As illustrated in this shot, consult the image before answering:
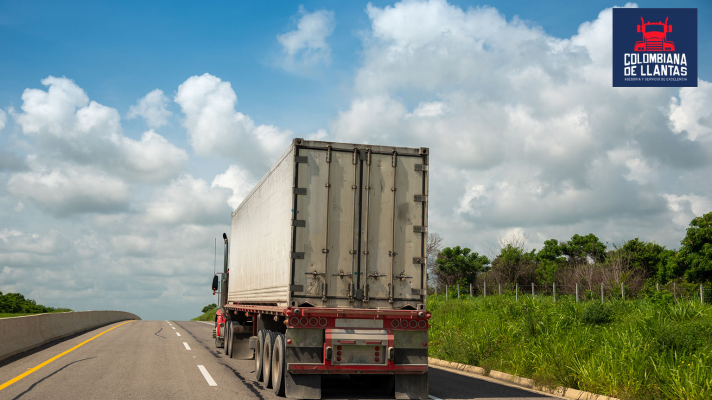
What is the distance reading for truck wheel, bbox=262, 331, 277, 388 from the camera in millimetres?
10734

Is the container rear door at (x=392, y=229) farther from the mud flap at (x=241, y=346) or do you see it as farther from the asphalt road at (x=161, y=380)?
the mud flap at (x=241, y=346)

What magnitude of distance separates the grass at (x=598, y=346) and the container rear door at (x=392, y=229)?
3.56 metres

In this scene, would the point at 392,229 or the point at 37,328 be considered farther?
the point at 37,328

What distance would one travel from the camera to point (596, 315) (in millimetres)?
16328

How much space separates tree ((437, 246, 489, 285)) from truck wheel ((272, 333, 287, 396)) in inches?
1505

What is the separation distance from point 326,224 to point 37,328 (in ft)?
48.5

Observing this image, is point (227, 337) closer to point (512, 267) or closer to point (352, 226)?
point (352, 226)

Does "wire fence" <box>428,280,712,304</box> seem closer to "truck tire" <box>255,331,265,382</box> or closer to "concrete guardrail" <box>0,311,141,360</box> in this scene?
"truck tire" <box>255,331,265,382</box>

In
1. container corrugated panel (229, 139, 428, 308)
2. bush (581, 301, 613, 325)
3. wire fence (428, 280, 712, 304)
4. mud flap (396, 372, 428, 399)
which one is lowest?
mud flap (396, 372, 428, 399)

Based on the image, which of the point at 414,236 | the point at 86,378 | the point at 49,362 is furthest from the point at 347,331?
the point at 49,362

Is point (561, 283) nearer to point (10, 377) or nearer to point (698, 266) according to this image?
point (698, 266)

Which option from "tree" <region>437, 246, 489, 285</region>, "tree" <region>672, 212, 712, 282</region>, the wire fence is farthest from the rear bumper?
"tree" <region>437, 246, 489, 285</region>

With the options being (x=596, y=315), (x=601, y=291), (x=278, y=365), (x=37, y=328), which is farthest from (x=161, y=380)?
(x=601, y=291)

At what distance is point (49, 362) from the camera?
46.7 feet
